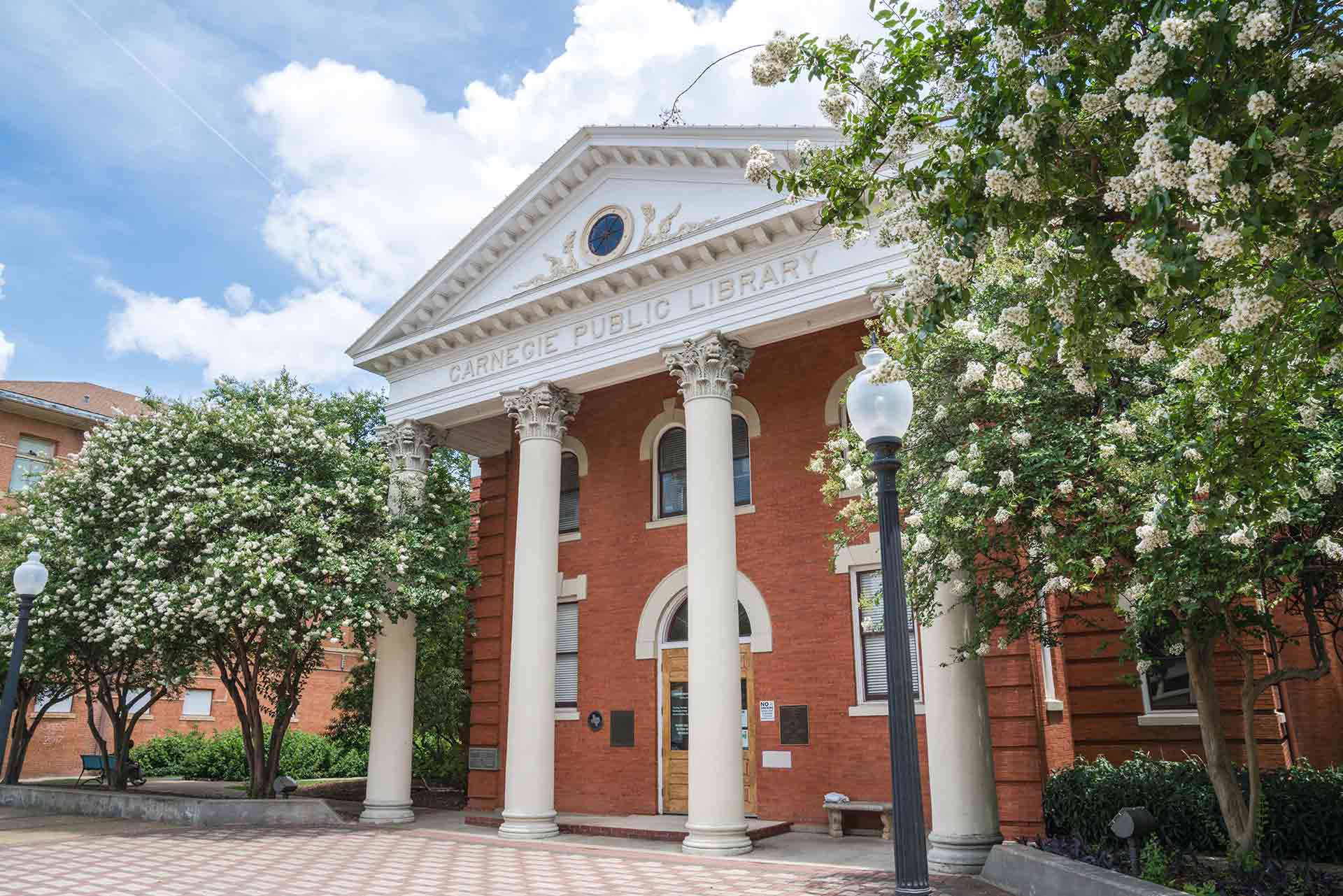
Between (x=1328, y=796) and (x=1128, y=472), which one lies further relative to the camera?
(x=1328, y=796)

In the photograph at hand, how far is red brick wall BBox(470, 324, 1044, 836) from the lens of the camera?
15648 mm

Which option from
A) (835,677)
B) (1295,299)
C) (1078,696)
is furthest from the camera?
(835,677)

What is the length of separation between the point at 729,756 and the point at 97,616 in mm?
11984

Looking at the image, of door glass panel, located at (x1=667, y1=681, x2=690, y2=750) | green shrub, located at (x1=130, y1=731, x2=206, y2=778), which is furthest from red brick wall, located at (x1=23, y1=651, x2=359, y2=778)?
door glass panel, located at (x1=667, y1=681, x2=690, y2=750)

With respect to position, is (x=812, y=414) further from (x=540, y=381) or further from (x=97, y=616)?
(x=97, y=616)

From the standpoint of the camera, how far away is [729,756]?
13711 millimetres

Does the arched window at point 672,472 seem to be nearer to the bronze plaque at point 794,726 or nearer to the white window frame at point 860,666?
the white window frame at point 860,666

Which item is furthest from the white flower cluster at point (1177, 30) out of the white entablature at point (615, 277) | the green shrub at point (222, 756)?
the green shrub at point (222, 756)

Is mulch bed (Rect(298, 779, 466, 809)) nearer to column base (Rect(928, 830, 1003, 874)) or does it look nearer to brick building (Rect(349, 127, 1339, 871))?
brick building (Rect(349, 127, 1339, 871))

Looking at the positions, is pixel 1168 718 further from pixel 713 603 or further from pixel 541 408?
pixel 541 408

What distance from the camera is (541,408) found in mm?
17578

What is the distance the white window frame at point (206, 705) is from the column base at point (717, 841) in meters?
26.1

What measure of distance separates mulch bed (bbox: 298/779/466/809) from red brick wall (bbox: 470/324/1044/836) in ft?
11.3

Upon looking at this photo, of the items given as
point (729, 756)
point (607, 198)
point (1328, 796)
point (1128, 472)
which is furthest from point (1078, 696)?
point (607, 198)
